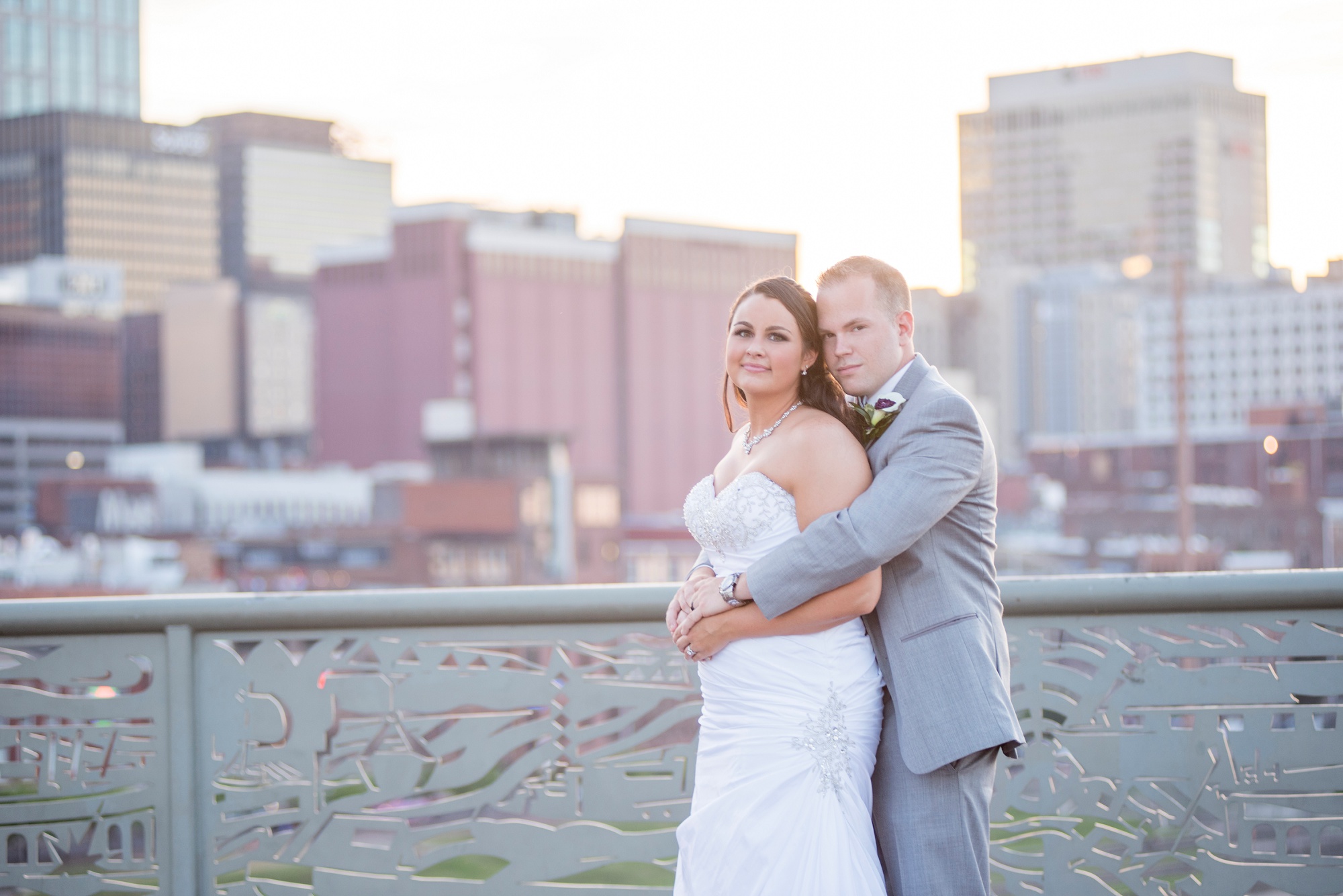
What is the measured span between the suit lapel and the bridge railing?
34.1 inches

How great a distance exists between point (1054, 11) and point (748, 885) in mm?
21208

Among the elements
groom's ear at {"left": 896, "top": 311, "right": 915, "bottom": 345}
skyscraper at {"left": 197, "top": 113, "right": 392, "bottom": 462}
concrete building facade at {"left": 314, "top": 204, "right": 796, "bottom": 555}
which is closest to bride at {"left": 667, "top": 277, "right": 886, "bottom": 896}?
groom's ear at {"left": 896, "top": 311, "right": 915, "bottom": 345}

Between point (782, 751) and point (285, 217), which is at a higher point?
point (285, 217)

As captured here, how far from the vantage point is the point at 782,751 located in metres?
2.23

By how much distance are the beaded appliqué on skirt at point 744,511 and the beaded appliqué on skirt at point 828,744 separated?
1.12ft

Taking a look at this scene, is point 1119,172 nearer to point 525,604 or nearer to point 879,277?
point 525,604

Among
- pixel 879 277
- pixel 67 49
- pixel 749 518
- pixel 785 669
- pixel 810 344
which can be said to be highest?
pixel 67 49

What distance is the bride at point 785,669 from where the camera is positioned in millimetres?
2205

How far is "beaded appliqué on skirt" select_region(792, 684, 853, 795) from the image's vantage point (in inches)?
86.9

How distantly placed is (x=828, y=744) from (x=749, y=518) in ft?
1.39

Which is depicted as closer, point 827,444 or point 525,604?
point 827,444

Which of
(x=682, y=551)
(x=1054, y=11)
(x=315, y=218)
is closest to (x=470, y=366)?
(x=682, y=551)

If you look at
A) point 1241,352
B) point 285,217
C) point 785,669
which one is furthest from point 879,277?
point 285,217

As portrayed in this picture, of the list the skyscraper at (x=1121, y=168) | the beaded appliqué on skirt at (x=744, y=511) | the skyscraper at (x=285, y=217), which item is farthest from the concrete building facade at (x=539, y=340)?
the skyscraper at (x=1121, y=168)
